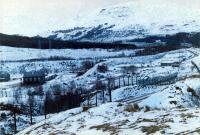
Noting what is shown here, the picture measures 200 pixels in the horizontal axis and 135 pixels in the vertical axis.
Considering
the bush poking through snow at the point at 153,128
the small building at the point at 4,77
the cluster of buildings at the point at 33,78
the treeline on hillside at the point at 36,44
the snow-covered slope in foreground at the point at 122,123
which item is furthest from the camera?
the treeline on hillside at the point at 36,44

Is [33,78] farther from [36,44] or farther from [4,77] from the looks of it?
[36,44]

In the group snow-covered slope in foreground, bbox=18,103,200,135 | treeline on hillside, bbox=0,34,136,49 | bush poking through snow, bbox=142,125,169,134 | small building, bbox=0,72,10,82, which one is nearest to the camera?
bush poking through snow, bbox=142,125,169,134

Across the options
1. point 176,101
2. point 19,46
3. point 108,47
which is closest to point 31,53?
point 19,46

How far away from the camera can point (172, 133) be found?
8938 millimetres

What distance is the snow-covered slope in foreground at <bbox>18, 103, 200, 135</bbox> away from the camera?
940cm

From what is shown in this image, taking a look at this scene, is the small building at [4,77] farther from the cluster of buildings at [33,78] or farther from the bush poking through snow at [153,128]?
the bush poking through snow at [153,128]

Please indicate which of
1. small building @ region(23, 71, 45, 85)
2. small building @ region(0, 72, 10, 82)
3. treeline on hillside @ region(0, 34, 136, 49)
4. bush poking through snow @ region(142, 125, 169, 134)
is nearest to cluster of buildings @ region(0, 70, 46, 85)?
small building @ region(23, 71, 45, 85)

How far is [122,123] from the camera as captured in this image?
421 inches

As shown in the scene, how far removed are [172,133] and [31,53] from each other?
112475mm

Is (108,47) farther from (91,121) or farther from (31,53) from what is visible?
(91,121)

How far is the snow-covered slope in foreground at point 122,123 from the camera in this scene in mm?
9402

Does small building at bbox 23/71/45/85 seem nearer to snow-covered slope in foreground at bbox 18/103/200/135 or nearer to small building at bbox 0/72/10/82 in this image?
small building at bbox 0/72/10/82

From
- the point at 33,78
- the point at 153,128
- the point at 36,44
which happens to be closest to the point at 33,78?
the point at 33,78

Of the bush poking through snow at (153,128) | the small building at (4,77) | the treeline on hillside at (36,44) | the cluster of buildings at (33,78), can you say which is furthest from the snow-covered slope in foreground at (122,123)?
the treeline on hillside at (36,44)
